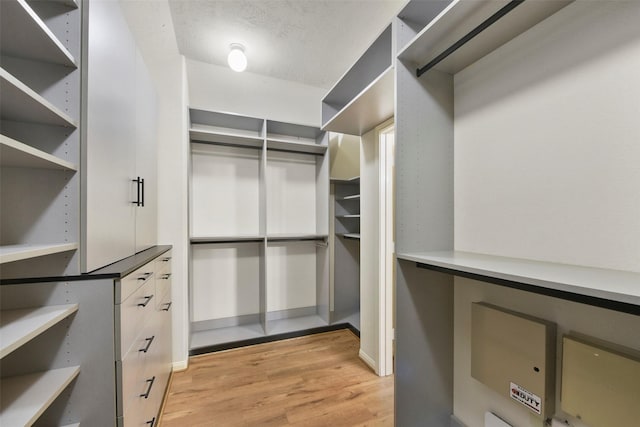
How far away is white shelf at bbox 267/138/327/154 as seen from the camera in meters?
2.72

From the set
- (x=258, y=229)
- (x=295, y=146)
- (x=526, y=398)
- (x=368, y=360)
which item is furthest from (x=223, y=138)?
(x=526, y=398)

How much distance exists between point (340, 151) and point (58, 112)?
271 cm

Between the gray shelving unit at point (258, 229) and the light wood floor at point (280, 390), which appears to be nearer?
the light wood floor at point (280, 390)

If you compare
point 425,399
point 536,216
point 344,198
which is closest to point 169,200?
point 344,198

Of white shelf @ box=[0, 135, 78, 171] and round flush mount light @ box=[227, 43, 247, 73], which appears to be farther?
round flush mount light @ box=[227, 43, 247, 73]

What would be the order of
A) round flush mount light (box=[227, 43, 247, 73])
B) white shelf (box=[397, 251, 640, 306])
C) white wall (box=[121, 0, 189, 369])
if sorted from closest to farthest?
white shelf (box=[397, 251, 640, 306]) → white wall (box=[121, 0, 189, 369]) → round flush mount light (box=[227, 43, 247, 73])

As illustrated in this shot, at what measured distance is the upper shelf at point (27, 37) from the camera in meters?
0.76

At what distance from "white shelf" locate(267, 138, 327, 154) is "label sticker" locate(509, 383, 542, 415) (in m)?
2.51

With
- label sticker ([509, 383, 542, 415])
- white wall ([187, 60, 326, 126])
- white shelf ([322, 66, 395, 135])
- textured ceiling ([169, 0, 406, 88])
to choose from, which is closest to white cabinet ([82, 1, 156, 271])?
textured ceiling ([169, 0, 406, 88])

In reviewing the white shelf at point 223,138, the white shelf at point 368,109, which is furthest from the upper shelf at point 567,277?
the white shelf at point 223,138

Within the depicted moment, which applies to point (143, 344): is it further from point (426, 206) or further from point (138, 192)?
point (426, 206)

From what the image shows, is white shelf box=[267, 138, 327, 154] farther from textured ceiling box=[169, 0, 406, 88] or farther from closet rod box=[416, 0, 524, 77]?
closet rod box=[416, 0, 524, 77]

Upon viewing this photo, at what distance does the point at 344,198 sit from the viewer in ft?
9.96

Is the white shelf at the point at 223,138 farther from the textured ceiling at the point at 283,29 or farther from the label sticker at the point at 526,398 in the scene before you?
the label sticker at the point at 526,398
